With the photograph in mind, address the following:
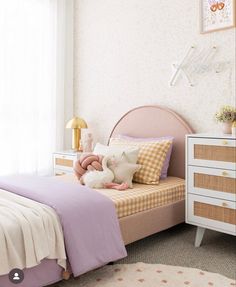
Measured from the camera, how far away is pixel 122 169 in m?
2.67

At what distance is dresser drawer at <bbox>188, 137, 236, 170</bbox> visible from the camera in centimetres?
228

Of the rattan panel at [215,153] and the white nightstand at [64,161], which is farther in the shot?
the white nightstand at [64,161]

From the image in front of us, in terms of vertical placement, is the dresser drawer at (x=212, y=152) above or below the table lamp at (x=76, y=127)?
below

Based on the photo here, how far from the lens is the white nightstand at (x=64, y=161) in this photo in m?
3.57

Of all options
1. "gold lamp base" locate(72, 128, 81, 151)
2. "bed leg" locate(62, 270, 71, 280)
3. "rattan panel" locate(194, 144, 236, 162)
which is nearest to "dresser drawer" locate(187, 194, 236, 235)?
"rattan panel" locate(194, 144, 236, 162)

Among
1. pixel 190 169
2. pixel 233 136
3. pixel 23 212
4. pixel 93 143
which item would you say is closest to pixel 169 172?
pixel 190 169

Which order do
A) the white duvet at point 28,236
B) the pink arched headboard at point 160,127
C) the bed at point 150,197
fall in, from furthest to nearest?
the pink arched headboard at point 160,127 < the bed at point 150,197 < the white duvet at point 28,236

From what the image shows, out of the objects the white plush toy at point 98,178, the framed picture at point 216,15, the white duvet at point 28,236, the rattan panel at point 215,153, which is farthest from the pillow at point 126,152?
the framed picture at point 216,15

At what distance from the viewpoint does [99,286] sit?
197 centimetres

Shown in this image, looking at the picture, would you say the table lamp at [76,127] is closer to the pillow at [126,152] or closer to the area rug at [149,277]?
the pillow at [126,152]

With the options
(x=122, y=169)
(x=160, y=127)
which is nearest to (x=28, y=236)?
(x=122, y=169)

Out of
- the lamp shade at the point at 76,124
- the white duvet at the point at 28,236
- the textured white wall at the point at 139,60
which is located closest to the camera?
the white duvet at the point at 28,236

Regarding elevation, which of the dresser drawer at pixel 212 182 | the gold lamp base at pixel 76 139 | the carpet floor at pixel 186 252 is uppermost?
the gold lamp base at pixel 76 139

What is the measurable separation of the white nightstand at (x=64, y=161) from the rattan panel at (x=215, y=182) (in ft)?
4.88
